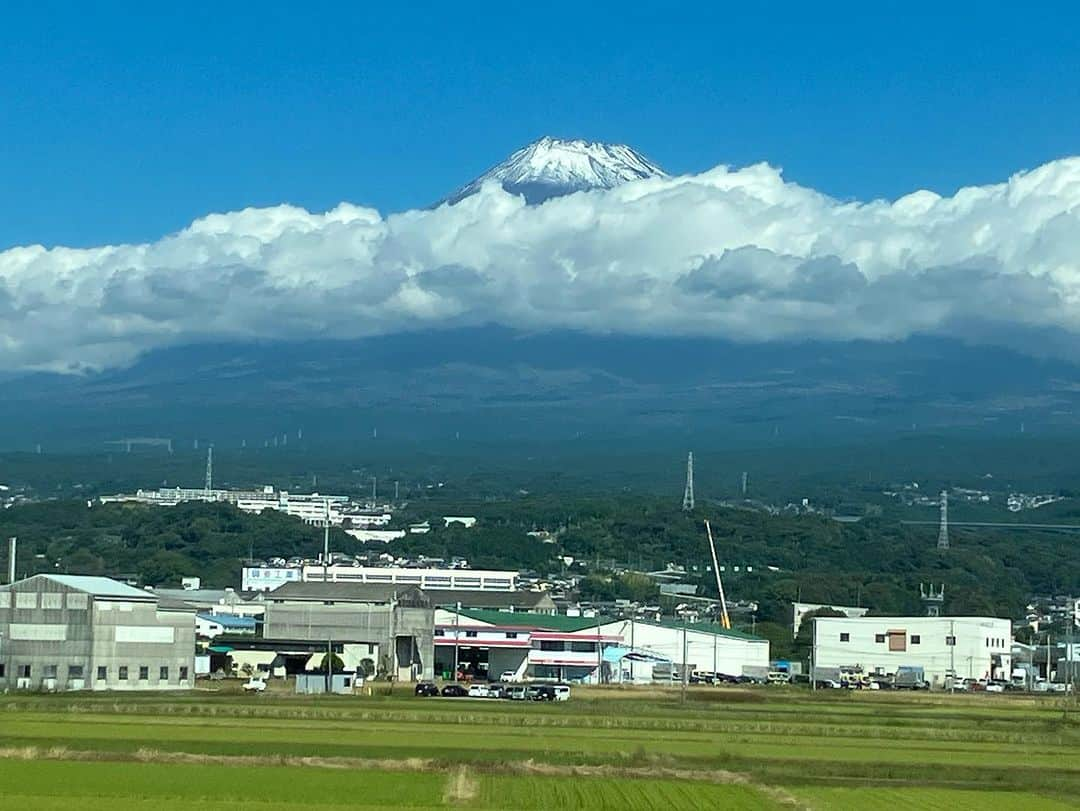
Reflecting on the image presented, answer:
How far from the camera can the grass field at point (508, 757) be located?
2705 cm

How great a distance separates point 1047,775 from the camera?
3369 cm

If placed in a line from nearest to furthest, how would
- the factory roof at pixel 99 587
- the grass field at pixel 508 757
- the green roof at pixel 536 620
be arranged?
the grass field at pixel 508 757, the factory roof at pixel 99 587, the green roof at pixel 536 620

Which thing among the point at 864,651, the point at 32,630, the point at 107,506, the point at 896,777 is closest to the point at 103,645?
the point at 32,630

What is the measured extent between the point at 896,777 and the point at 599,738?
8.40 metres

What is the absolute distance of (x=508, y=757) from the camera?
33.1 metres

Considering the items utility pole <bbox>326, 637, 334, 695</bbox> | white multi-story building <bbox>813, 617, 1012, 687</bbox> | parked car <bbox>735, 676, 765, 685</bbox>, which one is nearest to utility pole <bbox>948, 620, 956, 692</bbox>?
white multi-story building <bbox>813, 617, 1012, 687</bbox>

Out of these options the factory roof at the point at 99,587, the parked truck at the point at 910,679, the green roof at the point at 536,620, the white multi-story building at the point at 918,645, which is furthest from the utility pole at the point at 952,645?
the factory roof at the point at 99,587

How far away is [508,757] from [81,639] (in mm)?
31294

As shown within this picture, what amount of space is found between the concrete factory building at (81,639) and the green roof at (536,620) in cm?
2510

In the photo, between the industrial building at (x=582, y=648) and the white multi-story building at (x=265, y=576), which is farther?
the white multi-story building at (x=265, y=576)

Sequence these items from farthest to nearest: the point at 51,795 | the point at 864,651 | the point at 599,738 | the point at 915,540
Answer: the point at 915,540
the point at 864,651
the point at 599,738
the point at 51,795

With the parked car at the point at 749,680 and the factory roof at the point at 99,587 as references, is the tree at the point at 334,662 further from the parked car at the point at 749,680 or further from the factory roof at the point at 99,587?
the parked car at the point at 749,680

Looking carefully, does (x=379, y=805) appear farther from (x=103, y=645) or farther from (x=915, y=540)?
(x=915, y=540)

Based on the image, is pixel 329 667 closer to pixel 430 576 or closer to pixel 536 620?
pixel 536 620
